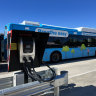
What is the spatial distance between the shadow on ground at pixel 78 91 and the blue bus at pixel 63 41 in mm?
4498

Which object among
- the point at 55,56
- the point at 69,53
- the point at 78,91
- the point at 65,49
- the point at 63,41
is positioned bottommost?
the point at 78,91

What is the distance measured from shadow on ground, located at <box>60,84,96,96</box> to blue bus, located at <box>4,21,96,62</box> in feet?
14.8

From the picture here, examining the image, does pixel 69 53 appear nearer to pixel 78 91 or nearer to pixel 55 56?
pixel 55 56

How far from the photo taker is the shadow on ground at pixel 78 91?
3.25 m

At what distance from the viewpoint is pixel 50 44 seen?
8.21m

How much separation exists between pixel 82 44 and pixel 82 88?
6.92 metres

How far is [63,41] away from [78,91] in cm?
570

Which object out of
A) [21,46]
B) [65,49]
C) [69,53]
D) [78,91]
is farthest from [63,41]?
[21,46]

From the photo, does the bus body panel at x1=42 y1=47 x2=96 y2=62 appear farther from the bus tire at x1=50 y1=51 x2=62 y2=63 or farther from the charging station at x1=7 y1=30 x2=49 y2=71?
the charging station at x1=7 y1=30 x2=49 y2=71

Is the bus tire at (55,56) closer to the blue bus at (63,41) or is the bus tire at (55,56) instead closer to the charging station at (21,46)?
the blue bus at (63,41)

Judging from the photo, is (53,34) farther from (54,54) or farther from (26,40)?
(26,40)

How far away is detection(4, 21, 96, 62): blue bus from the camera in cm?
786

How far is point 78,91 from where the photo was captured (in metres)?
3.45

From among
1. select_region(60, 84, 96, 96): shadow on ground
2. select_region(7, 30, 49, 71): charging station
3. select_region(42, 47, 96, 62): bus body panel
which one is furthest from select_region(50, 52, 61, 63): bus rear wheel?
select_region(7, 30, 49, 71): charging station
